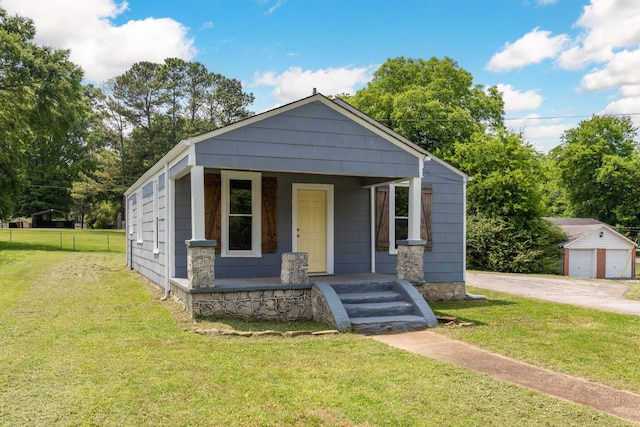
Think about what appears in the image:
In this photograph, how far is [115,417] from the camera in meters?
3.65

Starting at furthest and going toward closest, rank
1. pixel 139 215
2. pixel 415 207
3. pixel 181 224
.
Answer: pixel 139 215 → pixel 181 224 → pixel 415 207

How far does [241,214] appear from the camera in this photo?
9.53m

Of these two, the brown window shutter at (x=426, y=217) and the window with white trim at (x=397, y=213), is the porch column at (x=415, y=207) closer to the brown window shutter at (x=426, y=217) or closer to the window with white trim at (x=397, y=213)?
the window with white trim at (x=397, y=213)

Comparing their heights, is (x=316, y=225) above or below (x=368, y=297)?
above

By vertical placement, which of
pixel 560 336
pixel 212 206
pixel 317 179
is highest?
pixel 317 179

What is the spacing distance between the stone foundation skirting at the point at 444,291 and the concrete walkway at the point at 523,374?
12.3ft

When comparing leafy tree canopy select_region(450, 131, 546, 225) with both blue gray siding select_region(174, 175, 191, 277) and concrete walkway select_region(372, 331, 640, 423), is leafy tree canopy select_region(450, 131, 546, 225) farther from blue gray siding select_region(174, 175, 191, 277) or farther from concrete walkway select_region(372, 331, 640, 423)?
concrete walkway select_region(372, 331, 640, 423)

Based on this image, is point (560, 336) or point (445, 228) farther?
point (445, 228)

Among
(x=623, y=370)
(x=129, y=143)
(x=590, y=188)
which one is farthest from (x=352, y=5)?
(x=590, y=188)

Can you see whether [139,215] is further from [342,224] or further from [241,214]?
[342,224]

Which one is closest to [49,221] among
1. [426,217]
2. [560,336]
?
[426,217]

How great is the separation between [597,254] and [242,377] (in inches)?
1007

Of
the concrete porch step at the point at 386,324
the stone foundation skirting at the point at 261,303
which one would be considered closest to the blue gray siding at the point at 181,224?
the stone foundation skirting at the point at 261,303

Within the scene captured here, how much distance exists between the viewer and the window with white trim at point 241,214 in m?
9.41
